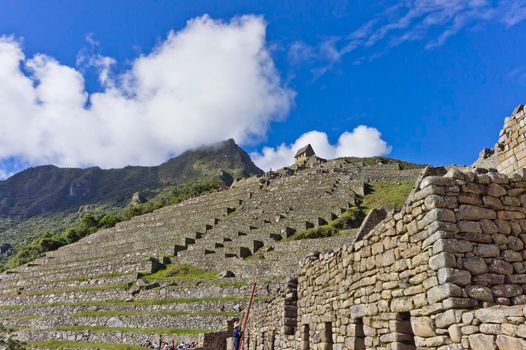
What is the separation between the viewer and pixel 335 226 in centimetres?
3194

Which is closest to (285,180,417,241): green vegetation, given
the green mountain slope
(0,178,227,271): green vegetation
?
(0,178,227,271): green vegetation

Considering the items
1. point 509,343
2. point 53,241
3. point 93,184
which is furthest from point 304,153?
point 93,184

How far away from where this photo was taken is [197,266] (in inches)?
1191

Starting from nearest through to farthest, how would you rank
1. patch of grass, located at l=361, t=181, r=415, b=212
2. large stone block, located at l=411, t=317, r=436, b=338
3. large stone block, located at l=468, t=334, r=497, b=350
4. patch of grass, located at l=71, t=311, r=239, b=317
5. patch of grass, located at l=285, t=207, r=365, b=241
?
large stone block, located at l=468, t=334, r=497, b=350
large stone block, located at l=411, t=317, r=436, b=338
patch of grass, located at l=71, t=311, r=239, b=317
patch of grass, located at l=285, t=207, r=365, b=241
patch of grass, located at l=361, t=181, r=415, b=212

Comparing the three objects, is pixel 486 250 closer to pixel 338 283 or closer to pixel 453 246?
pixel 453 246

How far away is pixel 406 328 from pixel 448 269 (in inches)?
46.2

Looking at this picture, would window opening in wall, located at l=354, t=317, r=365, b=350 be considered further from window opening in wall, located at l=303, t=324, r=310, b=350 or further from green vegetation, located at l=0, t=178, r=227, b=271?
green vegetation, located at l=0, t=178, r=227, b=271

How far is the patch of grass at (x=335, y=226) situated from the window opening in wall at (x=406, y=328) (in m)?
25.1

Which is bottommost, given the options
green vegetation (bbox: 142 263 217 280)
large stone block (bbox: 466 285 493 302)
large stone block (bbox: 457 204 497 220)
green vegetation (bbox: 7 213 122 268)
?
large stone block (bbox: 466 285 493 302)

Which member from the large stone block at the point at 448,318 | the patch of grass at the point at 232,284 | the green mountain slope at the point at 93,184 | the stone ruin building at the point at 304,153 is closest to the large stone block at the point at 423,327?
the large stone block at the point at 448,318

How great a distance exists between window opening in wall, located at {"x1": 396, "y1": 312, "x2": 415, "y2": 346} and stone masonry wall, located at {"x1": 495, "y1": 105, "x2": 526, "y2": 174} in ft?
9.45

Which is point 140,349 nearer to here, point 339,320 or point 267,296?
point 267,296

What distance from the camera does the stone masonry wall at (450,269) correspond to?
4086mm

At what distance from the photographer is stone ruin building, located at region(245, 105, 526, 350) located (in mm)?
4094
